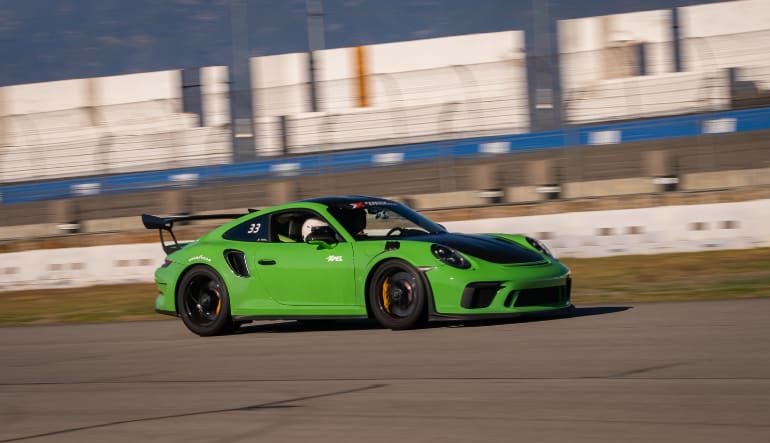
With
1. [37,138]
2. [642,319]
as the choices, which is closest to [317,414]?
[642,319]

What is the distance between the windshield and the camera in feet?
29.8

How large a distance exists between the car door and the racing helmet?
0.13 feet

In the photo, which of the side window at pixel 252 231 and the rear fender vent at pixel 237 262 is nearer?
the rear fender vent at pixel 237 262

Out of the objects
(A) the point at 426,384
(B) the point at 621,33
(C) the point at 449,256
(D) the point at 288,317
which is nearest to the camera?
(A) the point at 426,384

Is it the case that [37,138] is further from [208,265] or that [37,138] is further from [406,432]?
[406,432]

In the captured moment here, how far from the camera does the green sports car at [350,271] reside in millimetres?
8312

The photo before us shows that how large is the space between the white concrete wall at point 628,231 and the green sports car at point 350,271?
582 centimetres

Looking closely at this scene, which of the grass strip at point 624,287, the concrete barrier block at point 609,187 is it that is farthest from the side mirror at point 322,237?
the concrete barrier block at point 609,187

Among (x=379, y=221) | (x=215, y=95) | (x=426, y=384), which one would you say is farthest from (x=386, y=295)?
(x=215, y=95)

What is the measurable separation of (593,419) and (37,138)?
85.1 feet

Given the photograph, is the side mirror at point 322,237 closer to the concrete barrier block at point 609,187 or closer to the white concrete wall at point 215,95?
the concrete barrier block at point 609,187

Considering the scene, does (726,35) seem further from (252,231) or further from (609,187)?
(252,231)

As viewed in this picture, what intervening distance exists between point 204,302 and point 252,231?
760 mm

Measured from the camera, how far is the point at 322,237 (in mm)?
8914
